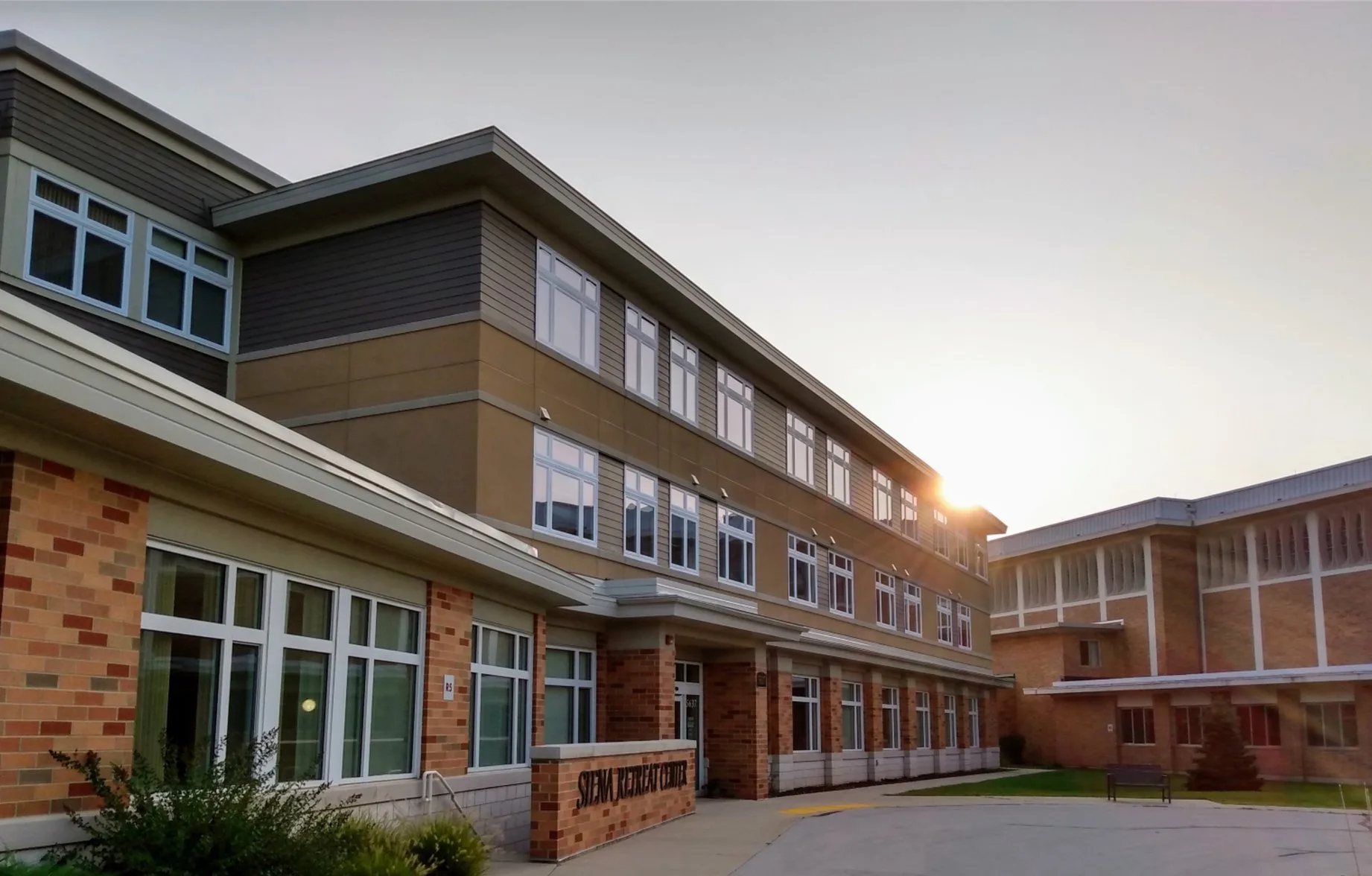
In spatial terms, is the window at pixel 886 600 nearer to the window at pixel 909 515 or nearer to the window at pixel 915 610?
the window at pixel 915 610

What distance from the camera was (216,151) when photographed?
67.2 ft

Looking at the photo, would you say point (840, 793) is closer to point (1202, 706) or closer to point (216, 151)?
point (216, 151)

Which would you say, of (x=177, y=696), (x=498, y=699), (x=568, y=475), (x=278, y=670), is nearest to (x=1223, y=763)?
(x=568, y=475)

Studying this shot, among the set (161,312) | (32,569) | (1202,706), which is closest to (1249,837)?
(32,569)

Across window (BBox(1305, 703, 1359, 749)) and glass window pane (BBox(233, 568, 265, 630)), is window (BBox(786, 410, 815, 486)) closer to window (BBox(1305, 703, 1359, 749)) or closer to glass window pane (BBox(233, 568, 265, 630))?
window (BBox(1305, 703, 1359, 749))

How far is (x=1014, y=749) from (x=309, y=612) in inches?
1803

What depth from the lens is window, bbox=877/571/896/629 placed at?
3612 cm

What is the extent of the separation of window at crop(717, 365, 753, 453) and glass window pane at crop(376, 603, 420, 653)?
14171 mm

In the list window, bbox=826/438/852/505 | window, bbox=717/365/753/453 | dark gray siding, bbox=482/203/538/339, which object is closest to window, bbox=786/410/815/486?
window, bbox=826/438/852/505

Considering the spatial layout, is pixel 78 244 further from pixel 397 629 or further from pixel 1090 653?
pixel 1090 653

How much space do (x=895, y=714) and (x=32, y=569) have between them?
1171 inches

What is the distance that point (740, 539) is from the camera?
2725 cm

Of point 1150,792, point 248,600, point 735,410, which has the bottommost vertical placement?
point 1150,792

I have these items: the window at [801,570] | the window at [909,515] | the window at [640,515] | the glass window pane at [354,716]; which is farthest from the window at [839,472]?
the glass window pane at [354,716]
